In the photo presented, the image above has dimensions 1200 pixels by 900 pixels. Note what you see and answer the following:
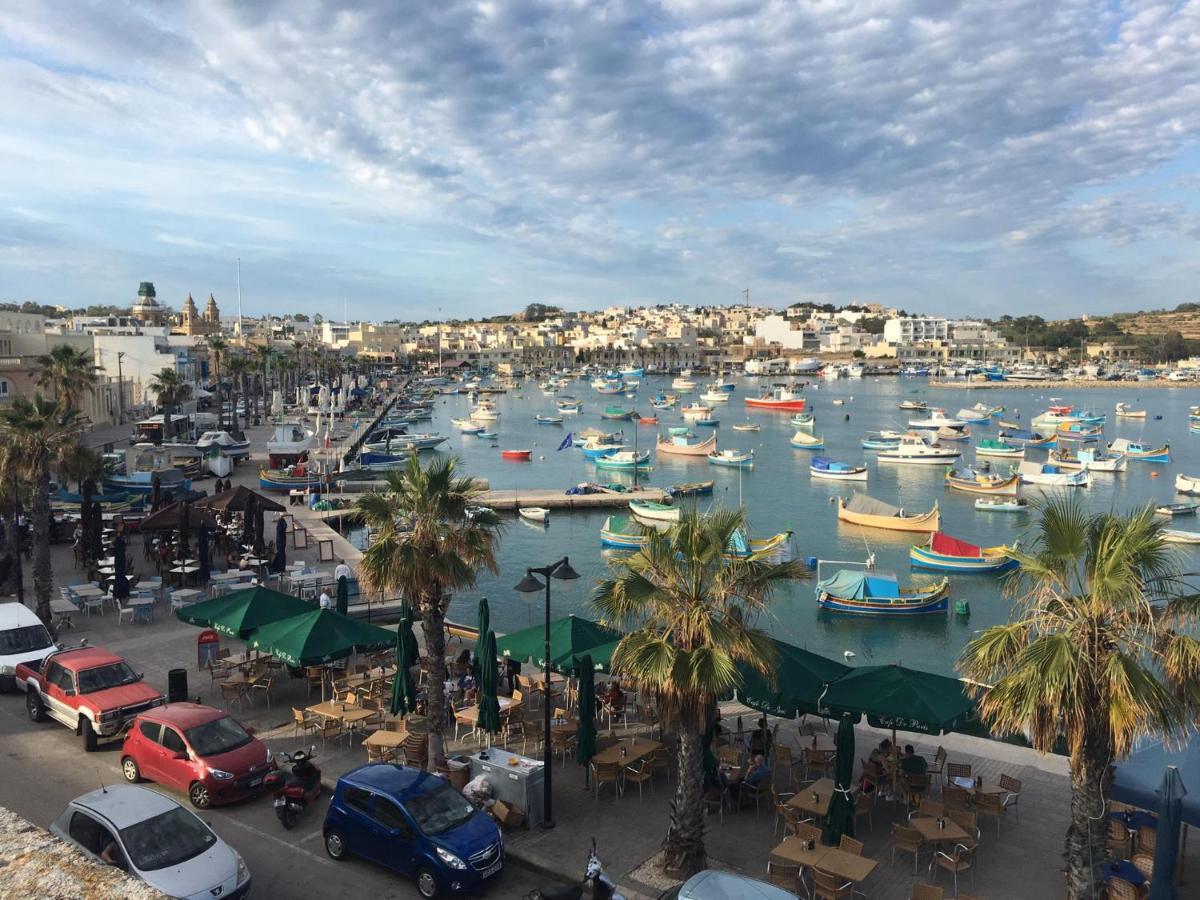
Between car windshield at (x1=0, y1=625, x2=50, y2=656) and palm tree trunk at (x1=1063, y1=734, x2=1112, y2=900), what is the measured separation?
51.3 feet

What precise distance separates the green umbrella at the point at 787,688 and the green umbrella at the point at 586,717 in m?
1.89

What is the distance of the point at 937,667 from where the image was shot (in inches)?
932

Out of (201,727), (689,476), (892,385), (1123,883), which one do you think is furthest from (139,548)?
(892,385)

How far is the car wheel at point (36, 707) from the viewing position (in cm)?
1315

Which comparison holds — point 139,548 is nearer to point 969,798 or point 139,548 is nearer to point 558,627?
point 558,627


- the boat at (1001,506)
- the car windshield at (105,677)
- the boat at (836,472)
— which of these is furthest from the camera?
the boat at (836,472)

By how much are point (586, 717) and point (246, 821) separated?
4205 millimetres

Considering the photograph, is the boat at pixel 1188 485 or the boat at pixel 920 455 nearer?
the boat at pixel 1188 485

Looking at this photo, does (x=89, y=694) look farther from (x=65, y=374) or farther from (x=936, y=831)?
(x=65, y=374)

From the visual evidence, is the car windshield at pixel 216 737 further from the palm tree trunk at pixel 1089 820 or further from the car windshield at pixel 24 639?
the palm tree trunk at pixel 1089 820

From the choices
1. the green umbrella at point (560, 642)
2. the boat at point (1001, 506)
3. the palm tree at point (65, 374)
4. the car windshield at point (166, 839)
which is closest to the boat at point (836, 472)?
the boat at point (1001, 506)

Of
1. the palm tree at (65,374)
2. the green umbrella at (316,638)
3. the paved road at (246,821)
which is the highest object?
Answer: the palm tree at (65,374)

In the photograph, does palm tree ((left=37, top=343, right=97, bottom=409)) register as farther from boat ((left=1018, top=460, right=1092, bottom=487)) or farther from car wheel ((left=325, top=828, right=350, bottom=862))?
boat ((left=1018, top=460, right=1092, bottom=487))

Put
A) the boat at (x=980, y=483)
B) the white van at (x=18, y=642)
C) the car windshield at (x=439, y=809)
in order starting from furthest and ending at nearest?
the boat at (x=980, y=483) < the white van at (x=18, y=642) < the car windshield at (x=439, y=809)
